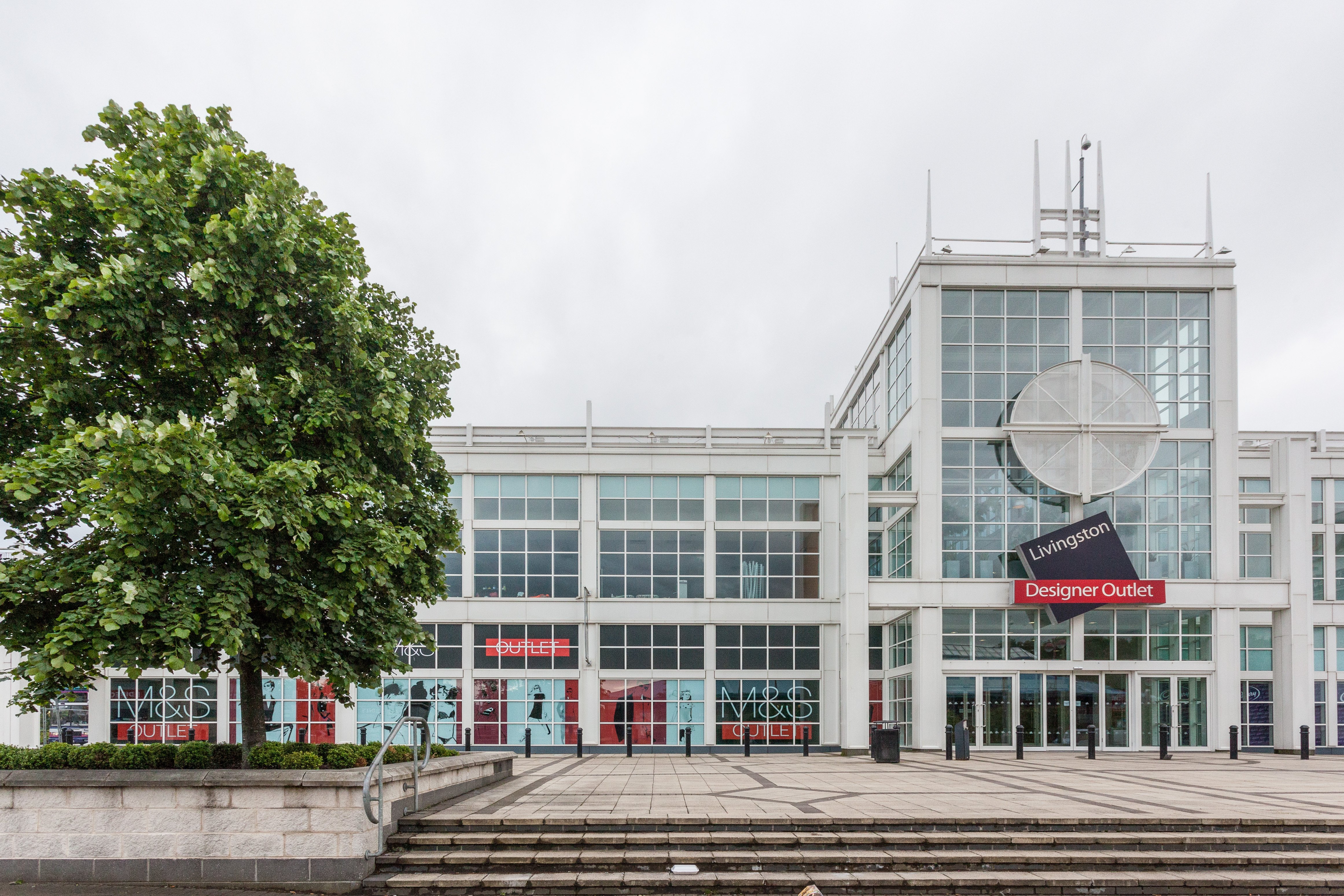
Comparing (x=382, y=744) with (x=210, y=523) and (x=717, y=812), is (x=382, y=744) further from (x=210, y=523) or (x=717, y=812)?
(x=717, y=812)

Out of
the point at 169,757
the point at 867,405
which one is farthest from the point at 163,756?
the point at 867,405

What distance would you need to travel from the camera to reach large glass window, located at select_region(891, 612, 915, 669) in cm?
2881

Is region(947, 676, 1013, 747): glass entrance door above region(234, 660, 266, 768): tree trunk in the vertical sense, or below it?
below

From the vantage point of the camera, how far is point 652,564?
31.4m

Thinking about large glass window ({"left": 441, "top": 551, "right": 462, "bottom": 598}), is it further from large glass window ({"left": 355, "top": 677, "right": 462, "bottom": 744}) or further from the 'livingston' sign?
the 'livingston' sign

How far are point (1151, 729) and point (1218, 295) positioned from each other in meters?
13.3

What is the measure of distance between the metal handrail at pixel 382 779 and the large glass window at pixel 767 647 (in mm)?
18832

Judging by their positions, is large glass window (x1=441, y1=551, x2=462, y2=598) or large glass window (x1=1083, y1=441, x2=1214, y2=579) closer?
large glass window (x1=1083, y1=441, x2=1214, y2=579)

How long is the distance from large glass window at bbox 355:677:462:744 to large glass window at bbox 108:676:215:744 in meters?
4.58

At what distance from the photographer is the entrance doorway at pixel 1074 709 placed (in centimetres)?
2758

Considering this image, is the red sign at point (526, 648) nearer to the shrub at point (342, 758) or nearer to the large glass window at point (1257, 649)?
the shrub at point (342, 758)

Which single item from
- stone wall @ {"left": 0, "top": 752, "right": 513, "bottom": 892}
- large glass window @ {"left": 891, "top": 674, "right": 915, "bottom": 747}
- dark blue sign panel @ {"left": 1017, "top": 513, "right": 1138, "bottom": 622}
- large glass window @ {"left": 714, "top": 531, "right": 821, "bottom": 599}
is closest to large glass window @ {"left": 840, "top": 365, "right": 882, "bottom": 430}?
large glass window @ {"left": 714, "top": 531, "right": 821, "bottom": 599}

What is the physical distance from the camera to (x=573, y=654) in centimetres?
3073

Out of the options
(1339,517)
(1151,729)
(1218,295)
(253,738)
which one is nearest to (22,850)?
(253,738)
